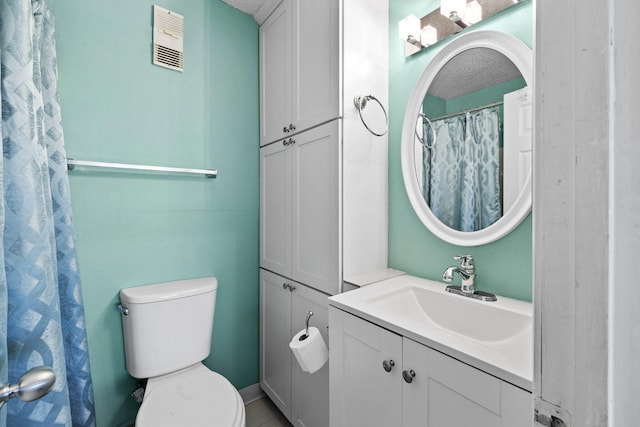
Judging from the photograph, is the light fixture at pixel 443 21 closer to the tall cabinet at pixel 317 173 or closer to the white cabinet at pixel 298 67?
the tall cabinet at pixel 317 173

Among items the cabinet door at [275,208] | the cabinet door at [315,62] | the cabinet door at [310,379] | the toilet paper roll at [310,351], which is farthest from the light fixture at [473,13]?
the toilet paper roll at [310,351]

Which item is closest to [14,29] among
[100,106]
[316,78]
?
[100,106]

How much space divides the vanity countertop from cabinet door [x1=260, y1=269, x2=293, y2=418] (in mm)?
625

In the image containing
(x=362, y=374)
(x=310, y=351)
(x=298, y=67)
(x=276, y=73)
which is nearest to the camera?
(x=362, y=374)

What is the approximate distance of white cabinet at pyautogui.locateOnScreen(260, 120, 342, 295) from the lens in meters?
1.34

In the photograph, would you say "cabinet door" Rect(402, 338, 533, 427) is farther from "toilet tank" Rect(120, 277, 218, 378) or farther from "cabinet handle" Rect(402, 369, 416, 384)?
"toilet tank" Rect(120, 277, 218, 378)

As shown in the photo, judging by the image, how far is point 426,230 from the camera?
53.4 inches

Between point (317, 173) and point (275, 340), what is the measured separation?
1.00 metres

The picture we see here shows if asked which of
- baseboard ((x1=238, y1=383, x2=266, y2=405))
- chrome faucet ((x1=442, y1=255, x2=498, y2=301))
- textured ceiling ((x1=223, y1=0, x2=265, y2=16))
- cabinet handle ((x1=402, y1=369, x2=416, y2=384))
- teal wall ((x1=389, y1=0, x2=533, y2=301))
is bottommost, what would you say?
baseboard ((x1=238, y1=383, x2=266, y2=405))

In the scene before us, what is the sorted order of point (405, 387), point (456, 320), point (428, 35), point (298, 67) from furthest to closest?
point (298, 67) → point (428, 35) → point (456, 320) → point (405, 387)

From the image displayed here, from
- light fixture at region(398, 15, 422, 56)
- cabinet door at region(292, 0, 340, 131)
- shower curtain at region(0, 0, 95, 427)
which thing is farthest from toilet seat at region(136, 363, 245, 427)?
light fixture at region(398, 15, 422, 56)

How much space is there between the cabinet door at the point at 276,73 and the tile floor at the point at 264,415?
5.21 feet

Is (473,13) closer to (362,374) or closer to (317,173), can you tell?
(317,173)

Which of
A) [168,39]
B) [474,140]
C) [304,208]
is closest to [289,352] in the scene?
[304,208]
